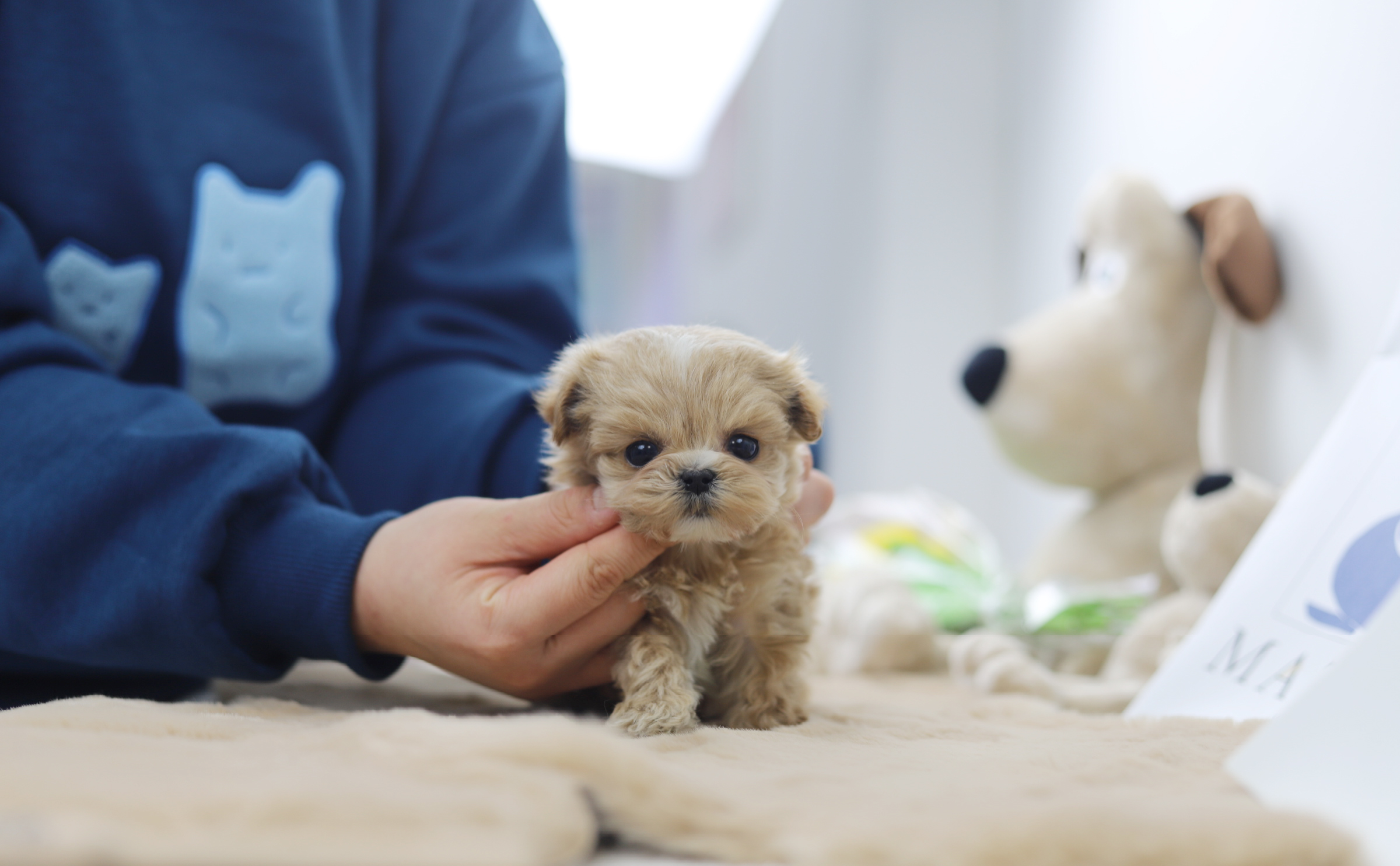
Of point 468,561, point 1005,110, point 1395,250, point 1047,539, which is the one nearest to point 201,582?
point 468,561

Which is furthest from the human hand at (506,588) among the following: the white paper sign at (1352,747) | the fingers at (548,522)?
the white paper sign at (1352,747)

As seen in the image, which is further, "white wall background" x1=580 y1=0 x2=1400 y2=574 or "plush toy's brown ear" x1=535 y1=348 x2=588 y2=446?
"white wall background" x1=580 y1=0 x2=1400 y2=574

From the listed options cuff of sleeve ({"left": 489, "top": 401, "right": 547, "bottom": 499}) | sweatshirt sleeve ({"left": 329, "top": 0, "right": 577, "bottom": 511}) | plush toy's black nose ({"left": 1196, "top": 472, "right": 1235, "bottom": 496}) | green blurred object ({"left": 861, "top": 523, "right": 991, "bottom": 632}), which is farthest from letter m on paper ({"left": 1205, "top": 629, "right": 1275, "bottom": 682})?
sweatshirt sleeve ({"left": 329, "top": 0, "right": 577, "bottom": 511})

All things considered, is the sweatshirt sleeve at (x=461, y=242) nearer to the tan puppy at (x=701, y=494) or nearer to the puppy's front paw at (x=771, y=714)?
the tan puppy at (x=701, y=494)

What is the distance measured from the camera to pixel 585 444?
76cm

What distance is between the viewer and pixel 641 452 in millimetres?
719

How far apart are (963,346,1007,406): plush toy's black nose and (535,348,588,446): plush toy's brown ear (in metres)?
0.90

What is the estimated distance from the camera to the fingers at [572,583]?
66 centimetres

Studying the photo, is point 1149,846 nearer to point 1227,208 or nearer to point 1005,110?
point 1227,208

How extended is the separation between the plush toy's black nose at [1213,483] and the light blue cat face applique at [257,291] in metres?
1.03

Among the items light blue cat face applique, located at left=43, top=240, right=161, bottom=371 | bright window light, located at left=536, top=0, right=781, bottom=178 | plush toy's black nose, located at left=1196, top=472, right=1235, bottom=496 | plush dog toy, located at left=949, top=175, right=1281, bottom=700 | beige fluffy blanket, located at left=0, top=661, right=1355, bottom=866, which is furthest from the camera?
bright window light, located at left=536, top=0, right=781, bottom=178

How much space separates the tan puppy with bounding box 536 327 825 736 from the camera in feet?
2.22

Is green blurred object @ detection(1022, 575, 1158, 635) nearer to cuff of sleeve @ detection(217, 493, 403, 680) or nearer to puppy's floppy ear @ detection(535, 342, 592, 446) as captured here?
puppy's floppy ear @ detection(535, 342, 592, 446)

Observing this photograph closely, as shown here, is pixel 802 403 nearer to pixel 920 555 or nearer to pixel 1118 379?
pixel 1118 379
